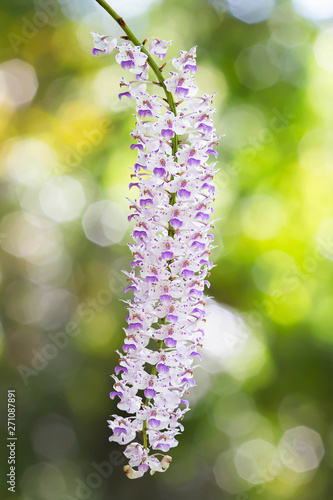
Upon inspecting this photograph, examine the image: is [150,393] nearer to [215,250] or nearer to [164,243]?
[164,243]

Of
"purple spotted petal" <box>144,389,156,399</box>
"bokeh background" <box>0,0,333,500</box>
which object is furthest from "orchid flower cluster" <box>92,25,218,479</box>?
"bokeh background" <box>0,0,333,500</box>

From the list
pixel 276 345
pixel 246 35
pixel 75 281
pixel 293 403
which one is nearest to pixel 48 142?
pixel 75 281

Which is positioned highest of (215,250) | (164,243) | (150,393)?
(164,243)

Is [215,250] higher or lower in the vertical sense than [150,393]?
lower

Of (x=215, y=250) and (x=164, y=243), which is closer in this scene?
(x=164, y=243)

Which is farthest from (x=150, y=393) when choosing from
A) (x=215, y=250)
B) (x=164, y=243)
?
(x=215, y=250)

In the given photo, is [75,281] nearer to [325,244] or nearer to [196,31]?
[325,244]

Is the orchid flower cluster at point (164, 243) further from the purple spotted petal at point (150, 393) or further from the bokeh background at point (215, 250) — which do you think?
the bokeh background at point (215, 250)
